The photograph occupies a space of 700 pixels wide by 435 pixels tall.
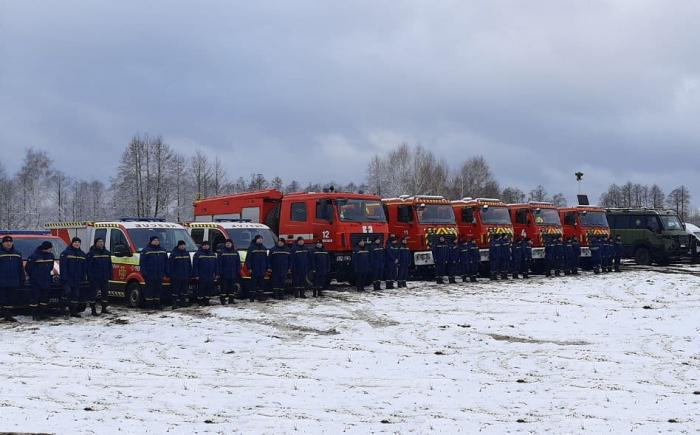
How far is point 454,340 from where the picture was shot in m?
11.6

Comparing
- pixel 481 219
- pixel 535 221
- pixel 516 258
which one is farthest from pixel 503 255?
pixel 535 221

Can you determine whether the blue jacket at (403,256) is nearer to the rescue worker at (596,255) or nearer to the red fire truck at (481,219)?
the red fire truck at (481,219)

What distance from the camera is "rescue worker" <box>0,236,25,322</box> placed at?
534 inches

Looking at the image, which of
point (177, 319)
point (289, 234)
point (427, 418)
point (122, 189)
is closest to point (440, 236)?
point (289, 234)

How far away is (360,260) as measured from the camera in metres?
19.3

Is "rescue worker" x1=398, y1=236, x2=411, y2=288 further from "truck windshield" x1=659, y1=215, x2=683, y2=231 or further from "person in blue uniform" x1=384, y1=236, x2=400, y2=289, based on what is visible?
"truck windshield" x1=659, y1=215, x2=683, y2=231

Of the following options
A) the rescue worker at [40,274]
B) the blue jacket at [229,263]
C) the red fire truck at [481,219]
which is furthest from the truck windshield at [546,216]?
the rescue worker at [40,274]

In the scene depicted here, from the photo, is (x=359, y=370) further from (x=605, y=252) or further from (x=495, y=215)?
(x=605, y=252)

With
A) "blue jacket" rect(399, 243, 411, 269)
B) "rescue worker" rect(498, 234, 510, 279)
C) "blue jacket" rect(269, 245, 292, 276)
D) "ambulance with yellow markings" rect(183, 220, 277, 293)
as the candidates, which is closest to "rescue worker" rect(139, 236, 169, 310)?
"blue jacket" rect(269, 245, 292, 276)

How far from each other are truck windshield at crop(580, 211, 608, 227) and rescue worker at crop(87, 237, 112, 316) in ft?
65.9

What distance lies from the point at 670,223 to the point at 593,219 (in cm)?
522

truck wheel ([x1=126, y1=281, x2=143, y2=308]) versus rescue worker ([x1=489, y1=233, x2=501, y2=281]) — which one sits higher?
rescue worker ([x1=489, y1=233, x2=501, y2=281])

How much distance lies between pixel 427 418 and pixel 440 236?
1614 centimetres

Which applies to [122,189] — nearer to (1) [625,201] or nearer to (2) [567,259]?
(2) [567,259]
